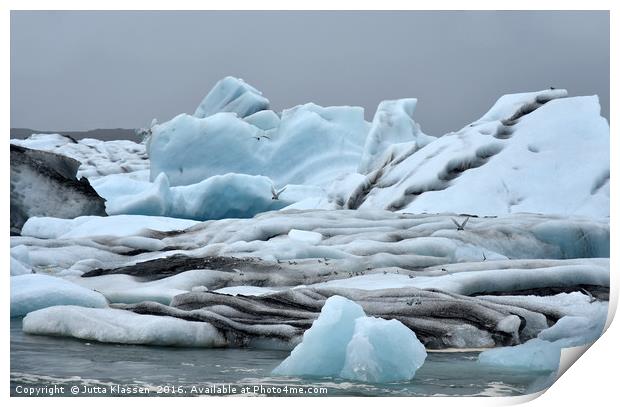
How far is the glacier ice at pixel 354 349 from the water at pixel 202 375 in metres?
0.09

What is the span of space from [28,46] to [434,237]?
14.6ft

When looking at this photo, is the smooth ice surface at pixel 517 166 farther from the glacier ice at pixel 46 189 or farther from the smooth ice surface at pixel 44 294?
the smooth ice surface at pixel 44 294

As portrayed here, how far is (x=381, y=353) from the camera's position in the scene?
6531 mm

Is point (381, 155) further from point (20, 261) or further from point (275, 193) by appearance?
point (20, 261)

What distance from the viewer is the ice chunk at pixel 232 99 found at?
32.0ft

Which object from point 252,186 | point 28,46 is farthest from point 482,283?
point 252,186

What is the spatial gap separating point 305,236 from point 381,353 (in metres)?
3.41

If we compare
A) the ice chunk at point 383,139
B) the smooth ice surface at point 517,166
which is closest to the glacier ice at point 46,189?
the smooth ice surface at point 517,166

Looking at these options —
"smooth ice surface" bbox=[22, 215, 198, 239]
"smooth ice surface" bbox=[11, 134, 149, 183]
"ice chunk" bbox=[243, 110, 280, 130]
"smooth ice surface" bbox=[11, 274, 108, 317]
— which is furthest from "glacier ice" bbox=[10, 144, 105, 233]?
"ice chunk" bbox=[243, 110, 280, 130]

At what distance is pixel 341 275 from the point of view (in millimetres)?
8398

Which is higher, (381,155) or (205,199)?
(381,155)

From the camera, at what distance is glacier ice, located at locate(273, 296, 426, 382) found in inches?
257

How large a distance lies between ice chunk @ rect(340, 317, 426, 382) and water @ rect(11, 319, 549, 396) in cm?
8

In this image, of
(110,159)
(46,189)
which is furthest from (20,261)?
(110,159)
